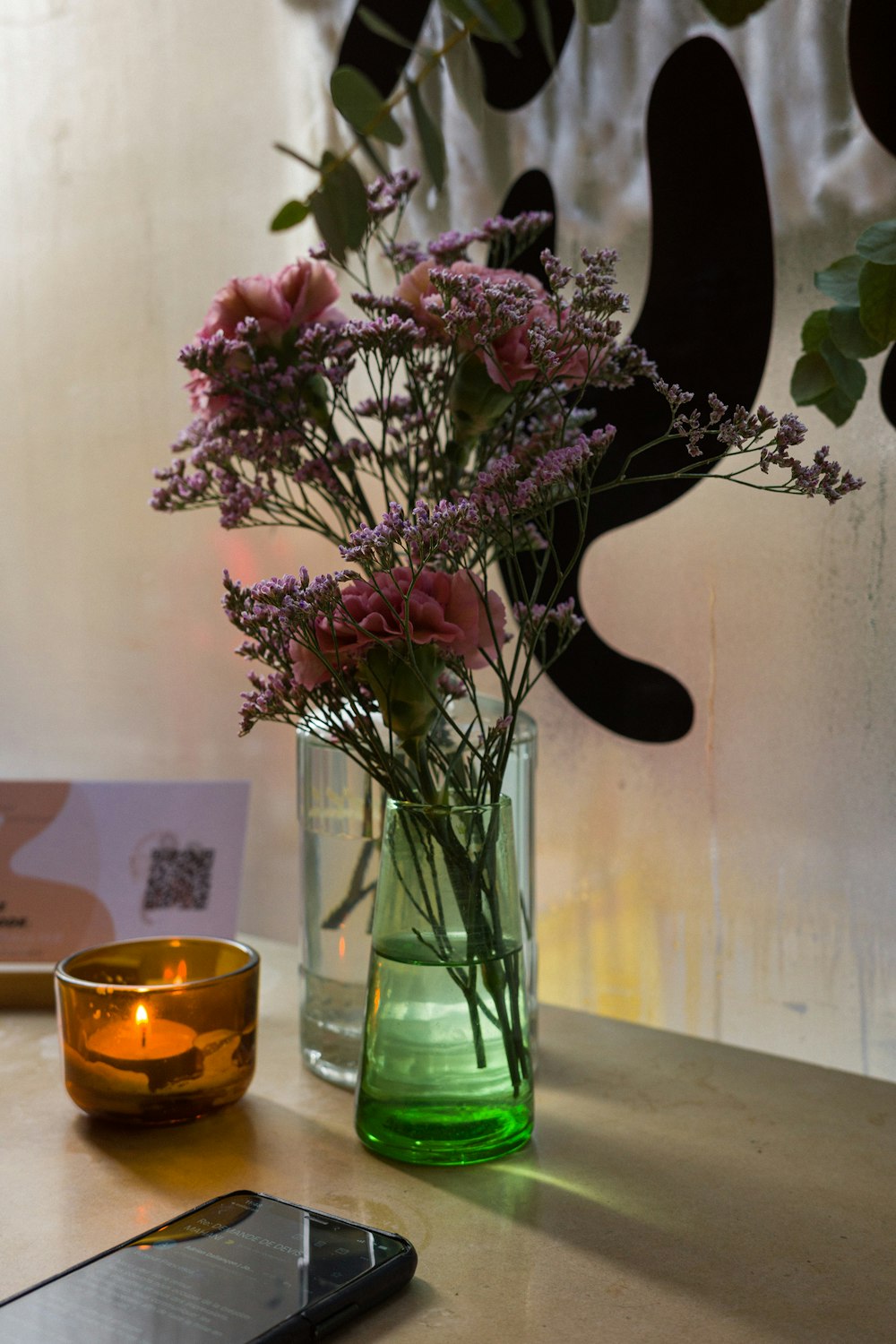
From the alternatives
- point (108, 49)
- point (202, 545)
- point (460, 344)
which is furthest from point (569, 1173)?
point (108, 49)

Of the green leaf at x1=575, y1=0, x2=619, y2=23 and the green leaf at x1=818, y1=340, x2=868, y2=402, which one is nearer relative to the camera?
the green leaf at x1=575, y1=0, x2=619, y2=23

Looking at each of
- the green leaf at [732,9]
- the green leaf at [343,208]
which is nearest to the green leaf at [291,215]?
the green leaf at [343,208]

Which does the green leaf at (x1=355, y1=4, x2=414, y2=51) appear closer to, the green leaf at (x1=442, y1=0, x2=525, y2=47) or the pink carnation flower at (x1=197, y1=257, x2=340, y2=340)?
the green leaf at (x1=442, y1=0, x2=525, y2=47)

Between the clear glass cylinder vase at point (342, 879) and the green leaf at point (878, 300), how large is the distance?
34 cm

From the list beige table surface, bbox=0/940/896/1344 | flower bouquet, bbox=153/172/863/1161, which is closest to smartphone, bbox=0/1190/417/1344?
beige table surface, bbox=0/940/896/1344

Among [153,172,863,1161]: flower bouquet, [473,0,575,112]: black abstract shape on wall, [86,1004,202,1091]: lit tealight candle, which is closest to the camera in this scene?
[153,172,863,1161]: flower bouquet

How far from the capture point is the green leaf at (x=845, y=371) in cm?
80

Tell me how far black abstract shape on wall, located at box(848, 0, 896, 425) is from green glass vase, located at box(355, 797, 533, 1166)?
55 cm

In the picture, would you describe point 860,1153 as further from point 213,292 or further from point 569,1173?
point 213,292

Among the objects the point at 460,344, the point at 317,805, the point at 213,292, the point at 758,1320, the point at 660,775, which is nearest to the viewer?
the point at 758,1320

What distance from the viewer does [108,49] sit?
4.28 ft

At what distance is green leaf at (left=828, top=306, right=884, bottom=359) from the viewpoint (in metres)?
0.77

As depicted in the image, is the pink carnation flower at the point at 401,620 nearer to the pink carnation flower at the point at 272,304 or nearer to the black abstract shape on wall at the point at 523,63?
the pink carnation flower at the point at 272,304

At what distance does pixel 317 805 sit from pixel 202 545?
1.63 feet
